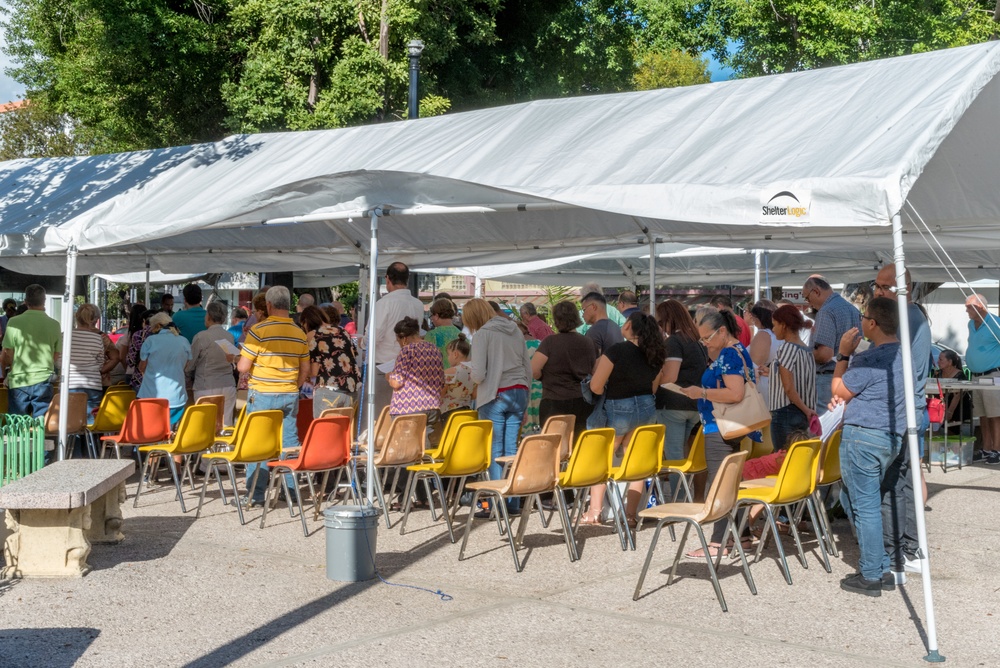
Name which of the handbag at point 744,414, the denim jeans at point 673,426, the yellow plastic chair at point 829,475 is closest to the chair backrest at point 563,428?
the denim jeans at point 673,426

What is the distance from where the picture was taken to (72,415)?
33.6ft

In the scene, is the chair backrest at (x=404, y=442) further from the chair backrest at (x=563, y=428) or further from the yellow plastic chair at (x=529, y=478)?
the yellow plastic chair at (x=529, y=478)

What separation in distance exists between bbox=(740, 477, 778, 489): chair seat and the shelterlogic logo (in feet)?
6.24

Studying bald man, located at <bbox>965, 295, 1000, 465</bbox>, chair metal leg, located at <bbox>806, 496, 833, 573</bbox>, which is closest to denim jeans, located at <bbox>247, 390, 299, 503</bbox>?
chair metal leg, located at <bbox>806, 496, 833, 573</bbox>

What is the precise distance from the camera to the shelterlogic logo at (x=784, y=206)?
5.99m

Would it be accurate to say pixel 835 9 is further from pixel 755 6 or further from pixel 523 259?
pixel 523 259

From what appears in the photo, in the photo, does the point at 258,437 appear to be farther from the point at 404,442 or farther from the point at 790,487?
the point at 790,487

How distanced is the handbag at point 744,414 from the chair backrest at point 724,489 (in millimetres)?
674

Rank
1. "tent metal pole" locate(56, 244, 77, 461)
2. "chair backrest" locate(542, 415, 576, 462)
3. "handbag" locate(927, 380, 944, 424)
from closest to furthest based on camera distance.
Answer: "chair backrest" locate(542, 415, 576, 462) → "tent metal pole" locate(56, 244, 77, 461) → "handbag" locate(927, 380, 944, 424)

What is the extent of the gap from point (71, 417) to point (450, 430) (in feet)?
12.6

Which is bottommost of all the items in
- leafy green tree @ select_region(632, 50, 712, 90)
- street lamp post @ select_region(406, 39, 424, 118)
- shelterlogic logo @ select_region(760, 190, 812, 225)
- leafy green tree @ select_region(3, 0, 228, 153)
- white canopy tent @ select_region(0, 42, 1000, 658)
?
shelterlogic logo @ select_region(760, 190, 812, 225)

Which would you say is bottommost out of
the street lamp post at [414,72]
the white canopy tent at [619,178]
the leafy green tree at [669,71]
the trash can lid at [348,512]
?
the trash can lid at [348,512]

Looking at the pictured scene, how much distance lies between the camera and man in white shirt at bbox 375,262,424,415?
9.69 m

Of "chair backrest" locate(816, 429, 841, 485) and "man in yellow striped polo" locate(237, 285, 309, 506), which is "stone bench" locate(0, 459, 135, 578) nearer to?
"man in yellow striped polo" locate(237, 285, 309, 506)
